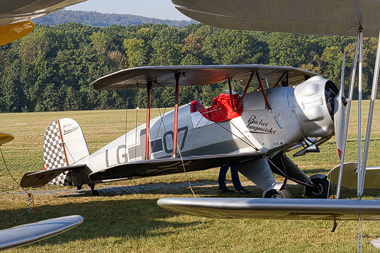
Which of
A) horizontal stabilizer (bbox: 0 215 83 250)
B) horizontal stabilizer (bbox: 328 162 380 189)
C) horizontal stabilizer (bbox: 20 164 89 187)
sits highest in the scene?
horizontal stabilizer (bbox: 0 215 83 250)

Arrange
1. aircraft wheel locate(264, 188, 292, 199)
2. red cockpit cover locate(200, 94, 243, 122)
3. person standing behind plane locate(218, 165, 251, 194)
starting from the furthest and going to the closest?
person standing behind plane locate(218, 165, 251, 194), red cockpit cover locate(200, 94, 243, 122), aircraft wheel locate(264, 188, 292, 199)

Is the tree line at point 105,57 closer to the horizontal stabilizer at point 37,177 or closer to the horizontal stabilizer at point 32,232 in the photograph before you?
the horizontal stabilizer at point 37,177

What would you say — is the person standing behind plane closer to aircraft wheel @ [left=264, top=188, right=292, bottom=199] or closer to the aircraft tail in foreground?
aircraft wheel @ [left=264, top=188, right=292, bottom=199]

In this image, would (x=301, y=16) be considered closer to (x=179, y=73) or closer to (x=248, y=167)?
(x=179, y=73)

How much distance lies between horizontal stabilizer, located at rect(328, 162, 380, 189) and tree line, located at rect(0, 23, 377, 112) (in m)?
44.0

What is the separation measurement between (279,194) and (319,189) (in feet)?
4.55

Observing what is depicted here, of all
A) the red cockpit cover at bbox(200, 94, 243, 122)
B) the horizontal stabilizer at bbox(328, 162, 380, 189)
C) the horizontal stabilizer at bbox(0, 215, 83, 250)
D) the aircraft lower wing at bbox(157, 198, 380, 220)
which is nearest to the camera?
the horizontal stabilizer at bbox(0, 215, 83, 250)

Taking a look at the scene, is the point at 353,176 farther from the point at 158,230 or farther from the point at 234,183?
the point at 158,230

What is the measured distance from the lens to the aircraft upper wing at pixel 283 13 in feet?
10.8

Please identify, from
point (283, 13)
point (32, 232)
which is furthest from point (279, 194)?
point (32, 232)

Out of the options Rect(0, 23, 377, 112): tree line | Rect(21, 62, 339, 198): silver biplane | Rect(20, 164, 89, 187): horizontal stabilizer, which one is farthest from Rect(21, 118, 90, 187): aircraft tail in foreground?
Rect(0, 23, 377, 112): tree line

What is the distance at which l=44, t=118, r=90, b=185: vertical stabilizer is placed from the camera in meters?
9.04

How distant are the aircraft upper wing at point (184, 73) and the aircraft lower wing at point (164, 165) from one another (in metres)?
1.49

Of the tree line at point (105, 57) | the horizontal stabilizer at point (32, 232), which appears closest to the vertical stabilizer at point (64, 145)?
the horizontal stabilizer at point (32, 232)
